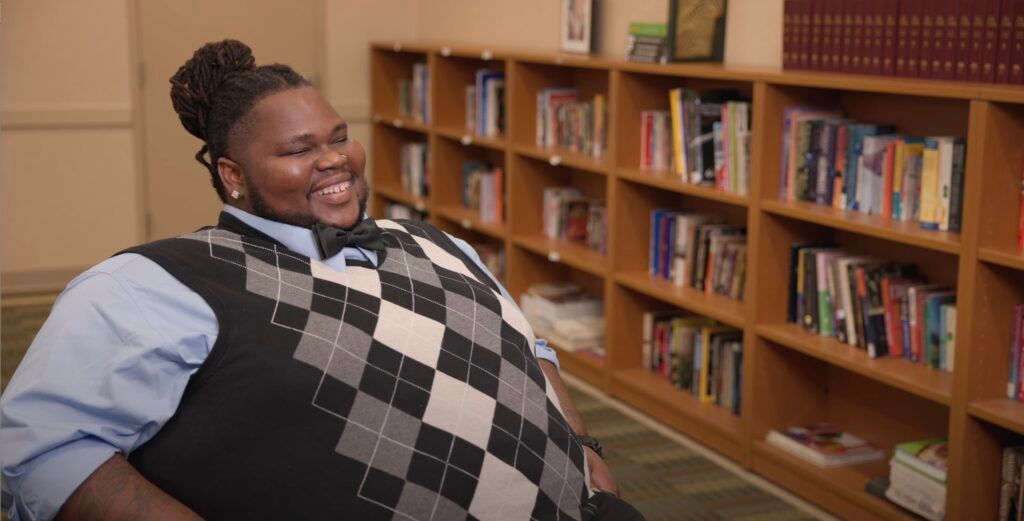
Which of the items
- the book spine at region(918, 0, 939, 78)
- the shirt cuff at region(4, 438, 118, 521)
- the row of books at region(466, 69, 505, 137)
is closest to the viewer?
the shirt cuff at region(4, 438, 118, 521)

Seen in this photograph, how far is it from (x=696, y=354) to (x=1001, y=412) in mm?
1317

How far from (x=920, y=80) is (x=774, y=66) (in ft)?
2.73

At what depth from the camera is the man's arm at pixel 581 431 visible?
1.84 m

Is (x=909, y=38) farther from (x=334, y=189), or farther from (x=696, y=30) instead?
(x=334, y=189)

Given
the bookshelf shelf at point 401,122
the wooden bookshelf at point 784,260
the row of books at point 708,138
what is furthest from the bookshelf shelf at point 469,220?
the row of books at point 708,138

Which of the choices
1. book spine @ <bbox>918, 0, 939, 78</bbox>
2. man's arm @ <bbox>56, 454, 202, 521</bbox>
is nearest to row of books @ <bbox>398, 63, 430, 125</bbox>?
book spine @ <bbox>918, 0, 939, 78</bbox>

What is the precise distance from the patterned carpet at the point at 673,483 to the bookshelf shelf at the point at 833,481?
0.08m

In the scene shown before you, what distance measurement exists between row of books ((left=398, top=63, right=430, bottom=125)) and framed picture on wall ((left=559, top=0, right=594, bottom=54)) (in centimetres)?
100

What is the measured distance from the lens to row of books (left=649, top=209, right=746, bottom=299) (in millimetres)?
3660

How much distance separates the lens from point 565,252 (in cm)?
441

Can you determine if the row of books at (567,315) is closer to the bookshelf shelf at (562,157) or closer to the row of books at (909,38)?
the bookshelf shelf at (562,157)

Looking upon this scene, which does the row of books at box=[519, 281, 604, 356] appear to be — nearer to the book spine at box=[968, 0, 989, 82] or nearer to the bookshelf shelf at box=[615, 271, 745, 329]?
the bookshelf shelf at box=[615, 271, 745, 329]

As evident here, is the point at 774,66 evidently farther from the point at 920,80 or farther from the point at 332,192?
the point at 332,192

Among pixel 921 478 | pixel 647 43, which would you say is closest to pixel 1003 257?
pixel 921 478
